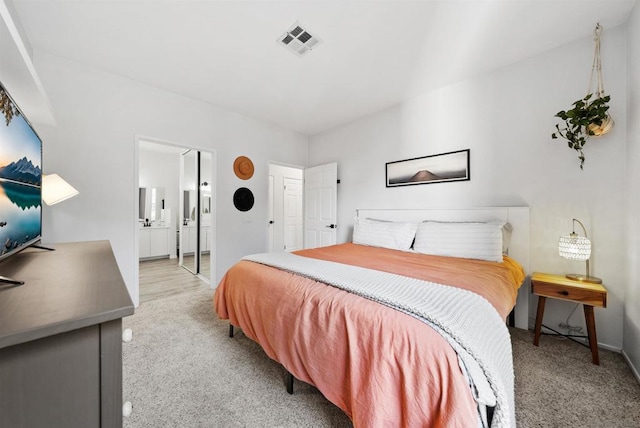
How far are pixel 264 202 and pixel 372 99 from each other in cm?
231

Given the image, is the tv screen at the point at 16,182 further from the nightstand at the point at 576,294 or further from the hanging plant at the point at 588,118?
the hanging plant at the point at 588,118

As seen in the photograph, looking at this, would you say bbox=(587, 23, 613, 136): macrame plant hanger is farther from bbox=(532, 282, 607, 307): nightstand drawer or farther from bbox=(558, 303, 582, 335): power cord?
bbox=(558, 303, 582, 335): power cord

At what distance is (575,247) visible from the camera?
195 centimetres

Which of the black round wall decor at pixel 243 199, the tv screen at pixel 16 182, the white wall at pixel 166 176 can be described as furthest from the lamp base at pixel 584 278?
the white wall at pixel 166 176

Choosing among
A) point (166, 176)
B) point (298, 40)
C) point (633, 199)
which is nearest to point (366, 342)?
point (633, 199)

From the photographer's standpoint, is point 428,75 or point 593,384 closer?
point 593,384

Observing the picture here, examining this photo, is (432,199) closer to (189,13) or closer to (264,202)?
(264,202)

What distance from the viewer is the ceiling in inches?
72.1

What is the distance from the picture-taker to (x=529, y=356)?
1900mm

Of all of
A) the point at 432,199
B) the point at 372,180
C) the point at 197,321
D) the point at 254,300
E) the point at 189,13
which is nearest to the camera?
the point at 254,300

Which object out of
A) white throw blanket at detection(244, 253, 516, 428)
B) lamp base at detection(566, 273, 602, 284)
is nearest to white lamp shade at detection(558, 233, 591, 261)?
lamp base at detection(566, 273, 602, 284)

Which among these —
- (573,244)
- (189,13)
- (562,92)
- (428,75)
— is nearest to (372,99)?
(428,75)

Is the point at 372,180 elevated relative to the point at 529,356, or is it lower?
elevated

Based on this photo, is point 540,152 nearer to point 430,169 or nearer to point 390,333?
point 430,169
